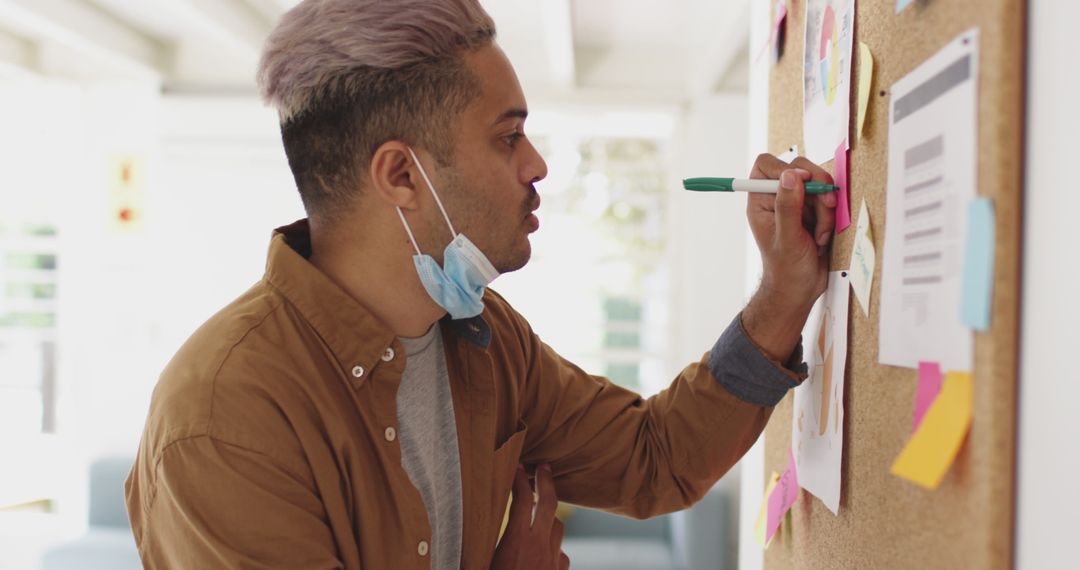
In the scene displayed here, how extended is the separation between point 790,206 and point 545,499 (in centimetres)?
53

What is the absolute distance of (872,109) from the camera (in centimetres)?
77

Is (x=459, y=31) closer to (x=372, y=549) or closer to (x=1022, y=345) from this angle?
(x=372, y=549)

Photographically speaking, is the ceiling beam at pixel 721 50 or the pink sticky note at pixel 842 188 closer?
the pink sticky note at pixel 842 188

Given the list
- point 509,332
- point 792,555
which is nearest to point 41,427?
point 509,332

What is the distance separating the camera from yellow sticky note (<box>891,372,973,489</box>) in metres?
0.58

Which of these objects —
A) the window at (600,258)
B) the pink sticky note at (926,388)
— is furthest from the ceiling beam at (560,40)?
the pink sticky note at (926,388)

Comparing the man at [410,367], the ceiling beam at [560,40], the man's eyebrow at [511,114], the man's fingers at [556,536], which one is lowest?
the man's fingers at [556,536]

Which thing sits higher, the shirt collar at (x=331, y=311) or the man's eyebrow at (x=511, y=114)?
the man's eyebrow at (x=511, y=114)

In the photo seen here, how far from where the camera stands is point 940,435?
1.98 feet

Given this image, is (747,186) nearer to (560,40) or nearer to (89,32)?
(560,40)

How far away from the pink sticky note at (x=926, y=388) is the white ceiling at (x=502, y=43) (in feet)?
9.38

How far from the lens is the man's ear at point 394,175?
3.66 feet

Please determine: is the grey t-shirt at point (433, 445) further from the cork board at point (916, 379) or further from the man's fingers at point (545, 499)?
the cork board at point (916, 379)

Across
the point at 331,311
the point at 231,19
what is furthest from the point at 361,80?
the point at 231,19
